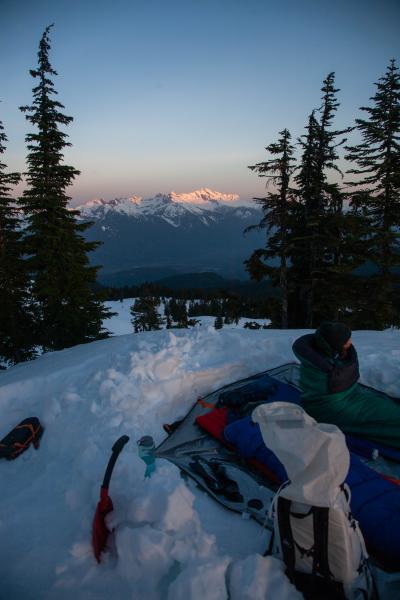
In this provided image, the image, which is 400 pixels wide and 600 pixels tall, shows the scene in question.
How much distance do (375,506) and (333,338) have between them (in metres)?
1.89

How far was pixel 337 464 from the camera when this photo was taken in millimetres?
1850

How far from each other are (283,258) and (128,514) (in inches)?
626

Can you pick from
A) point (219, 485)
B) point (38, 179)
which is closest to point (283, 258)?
point (38, 179)

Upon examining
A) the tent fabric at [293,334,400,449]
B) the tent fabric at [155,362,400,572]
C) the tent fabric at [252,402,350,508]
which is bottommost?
the tent fabric at [155,362,400,572]

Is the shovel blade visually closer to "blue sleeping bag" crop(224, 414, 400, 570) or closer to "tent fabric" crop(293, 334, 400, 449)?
"blue sleeping bag" crop(224, 414, 400, 570)

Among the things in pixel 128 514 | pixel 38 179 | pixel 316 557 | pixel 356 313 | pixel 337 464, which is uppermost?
pixel 38 179

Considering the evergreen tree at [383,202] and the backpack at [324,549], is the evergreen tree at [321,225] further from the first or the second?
the backpack at [324,549]

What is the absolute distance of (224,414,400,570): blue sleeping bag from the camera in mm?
2488

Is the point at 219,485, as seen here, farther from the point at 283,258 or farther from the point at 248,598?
the point at 283,258

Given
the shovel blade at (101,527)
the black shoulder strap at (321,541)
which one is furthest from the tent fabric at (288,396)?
the shovel blade at (101,527)

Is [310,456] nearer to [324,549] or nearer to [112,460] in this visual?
[324,549]

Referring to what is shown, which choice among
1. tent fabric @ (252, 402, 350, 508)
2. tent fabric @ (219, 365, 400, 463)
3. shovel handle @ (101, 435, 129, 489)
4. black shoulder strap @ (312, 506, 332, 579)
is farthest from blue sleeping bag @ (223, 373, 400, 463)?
tent fabric @ (252, 402, 350, 508)

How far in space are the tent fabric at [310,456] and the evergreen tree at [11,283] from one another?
15.5 meters

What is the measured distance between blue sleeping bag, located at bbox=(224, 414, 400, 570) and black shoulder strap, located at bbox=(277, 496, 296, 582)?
922mm
